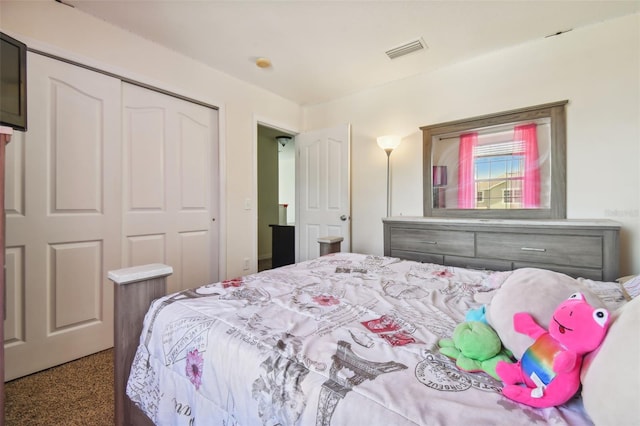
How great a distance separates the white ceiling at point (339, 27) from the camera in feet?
A: 6.41

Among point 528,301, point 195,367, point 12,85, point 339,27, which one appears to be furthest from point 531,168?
point 12,85

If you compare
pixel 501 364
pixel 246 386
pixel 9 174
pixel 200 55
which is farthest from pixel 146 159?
pixel 501 364

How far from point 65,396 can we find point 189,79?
2568 millimetres

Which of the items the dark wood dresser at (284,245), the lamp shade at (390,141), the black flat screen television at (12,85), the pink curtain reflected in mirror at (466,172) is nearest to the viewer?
the black flat screen television at (12,85)

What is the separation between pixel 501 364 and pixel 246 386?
2.09 ft

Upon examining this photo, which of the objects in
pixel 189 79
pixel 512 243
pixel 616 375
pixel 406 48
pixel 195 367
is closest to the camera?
pixel 616 375

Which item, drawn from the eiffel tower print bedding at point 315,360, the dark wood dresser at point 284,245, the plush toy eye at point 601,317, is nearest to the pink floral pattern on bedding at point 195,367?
the eiffel tower print bedding at point 315,360

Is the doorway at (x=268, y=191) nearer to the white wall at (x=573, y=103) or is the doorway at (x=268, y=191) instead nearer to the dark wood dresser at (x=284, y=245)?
the dark wood dresser at (x=284, y=245)

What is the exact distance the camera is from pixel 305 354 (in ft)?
2.44

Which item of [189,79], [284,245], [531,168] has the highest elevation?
[189,79]

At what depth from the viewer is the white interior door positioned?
337 cm

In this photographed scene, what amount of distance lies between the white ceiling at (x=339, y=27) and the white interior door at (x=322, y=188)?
873 millimetres

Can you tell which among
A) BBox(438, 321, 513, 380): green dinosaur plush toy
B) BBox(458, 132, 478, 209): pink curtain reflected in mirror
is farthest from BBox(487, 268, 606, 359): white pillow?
BBox(458, 132, 478, 209): pink curtain reflected in mirror

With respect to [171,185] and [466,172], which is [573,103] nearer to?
[466,172]
